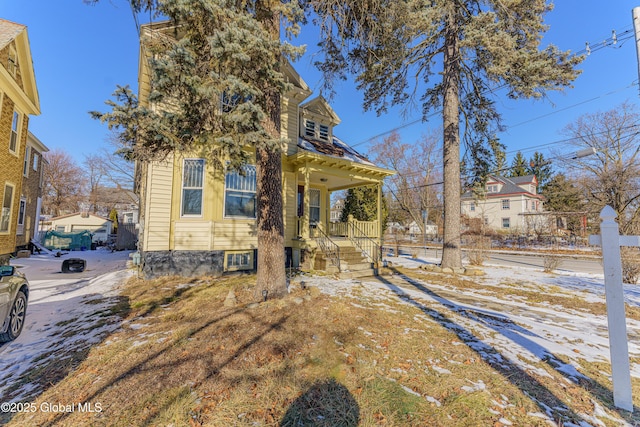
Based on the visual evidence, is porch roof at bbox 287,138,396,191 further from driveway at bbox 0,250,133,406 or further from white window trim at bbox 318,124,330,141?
driveway at bbox 0,250,133,406

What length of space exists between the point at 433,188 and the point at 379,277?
24.6 meters

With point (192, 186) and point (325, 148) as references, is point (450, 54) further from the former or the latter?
point (192, 186)

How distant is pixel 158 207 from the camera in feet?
25.9

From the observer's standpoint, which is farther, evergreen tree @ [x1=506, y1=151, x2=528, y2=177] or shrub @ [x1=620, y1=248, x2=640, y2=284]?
evergreen tree @ [x1=506, y1=151, x2=528, y2=177]

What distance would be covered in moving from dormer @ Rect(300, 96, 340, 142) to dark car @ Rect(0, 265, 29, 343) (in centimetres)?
925

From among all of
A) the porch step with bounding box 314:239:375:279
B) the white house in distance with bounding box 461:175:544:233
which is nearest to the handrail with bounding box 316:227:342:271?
the porch step with bounding box 314:239:375:279

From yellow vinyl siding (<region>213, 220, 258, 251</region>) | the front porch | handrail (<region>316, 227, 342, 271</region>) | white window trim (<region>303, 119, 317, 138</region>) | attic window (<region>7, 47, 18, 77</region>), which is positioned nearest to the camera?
yellow vinyl siding (<region>213, 220, 258, 251</region>)

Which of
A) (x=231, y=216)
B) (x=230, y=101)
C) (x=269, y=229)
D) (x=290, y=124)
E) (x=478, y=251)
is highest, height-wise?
(x=290, y=124)

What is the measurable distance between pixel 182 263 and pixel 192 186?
2332 mm

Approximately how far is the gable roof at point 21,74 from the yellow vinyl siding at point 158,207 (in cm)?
640

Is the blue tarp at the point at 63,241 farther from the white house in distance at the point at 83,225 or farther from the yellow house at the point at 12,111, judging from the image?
the yellow house at the point at 12,111

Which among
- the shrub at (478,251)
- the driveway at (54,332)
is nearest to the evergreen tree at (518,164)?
the shrub at (478,251)

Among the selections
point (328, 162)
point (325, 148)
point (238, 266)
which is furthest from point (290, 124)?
point (238, 266)

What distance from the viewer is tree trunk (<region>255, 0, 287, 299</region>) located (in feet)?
17.4
